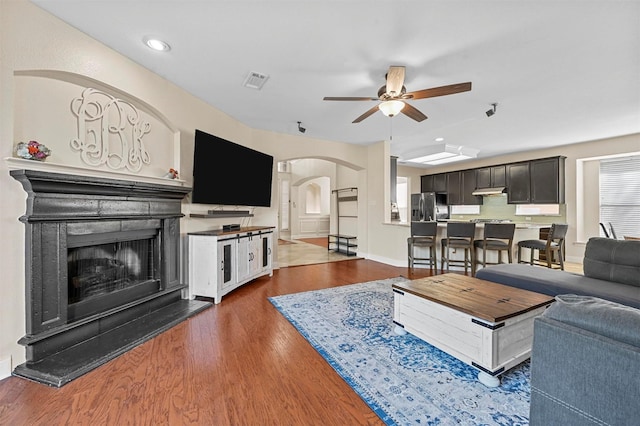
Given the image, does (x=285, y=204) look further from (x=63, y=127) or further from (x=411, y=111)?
(x=63, y=127)

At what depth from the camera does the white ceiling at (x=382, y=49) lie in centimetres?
196

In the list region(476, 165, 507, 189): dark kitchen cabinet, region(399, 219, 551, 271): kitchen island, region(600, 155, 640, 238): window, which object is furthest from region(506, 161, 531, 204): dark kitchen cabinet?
region(399, 219, 551, 271): kitchen island

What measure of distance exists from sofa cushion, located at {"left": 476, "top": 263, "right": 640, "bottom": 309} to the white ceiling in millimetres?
2100

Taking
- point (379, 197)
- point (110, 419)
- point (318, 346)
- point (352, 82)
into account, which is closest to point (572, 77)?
point (352, 82)

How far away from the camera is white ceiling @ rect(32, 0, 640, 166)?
6.42ft

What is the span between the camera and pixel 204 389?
64.7 inches

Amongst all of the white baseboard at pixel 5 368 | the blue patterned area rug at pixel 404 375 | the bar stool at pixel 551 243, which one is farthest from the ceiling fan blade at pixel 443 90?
the white baseboard at pixel 5 368

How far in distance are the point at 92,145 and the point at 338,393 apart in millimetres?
2832

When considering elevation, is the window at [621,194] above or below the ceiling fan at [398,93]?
below

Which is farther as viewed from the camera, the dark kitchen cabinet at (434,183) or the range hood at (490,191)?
the dark kitchen cabinet at (434,183)

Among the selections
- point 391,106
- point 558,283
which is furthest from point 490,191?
point 391,106

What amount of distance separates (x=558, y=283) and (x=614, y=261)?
61 cm

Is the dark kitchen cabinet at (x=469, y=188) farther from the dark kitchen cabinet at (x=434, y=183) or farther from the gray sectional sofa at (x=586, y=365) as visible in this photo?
the gray sectional sofa at (x=586, y=365)

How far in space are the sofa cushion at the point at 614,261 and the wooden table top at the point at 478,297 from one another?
97 cm
